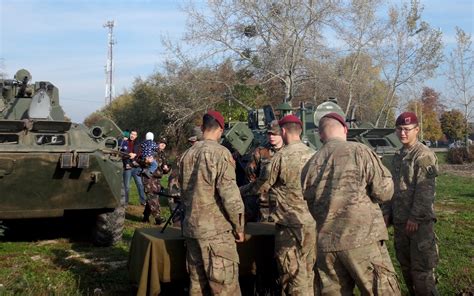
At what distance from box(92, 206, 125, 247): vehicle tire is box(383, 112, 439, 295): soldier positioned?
4109 millimetres

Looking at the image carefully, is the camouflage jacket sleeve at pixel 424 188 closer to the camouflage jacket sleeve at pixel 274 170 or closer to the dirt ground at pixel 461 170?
the camouflage jacket sleeve at pixel 274 170

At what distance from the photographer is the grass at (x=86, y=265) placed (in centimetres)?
547

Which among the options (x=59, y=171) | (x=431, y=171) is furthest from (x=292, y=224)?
(x=59, y=171)

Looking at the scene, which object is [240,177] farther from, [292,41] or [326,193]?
[292,41]

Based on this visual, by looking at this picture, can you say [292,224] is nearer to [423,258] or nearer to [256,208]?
[423,258]

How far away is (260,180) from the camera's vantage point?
5.09 m

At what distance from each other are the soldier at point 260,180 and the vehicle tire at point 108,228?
251 centimetres

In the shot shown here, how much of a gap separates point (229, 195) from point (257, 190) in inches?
32.2

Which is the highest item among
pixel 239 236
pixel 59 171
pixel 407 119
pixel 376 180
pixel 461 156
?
pixel 461 156

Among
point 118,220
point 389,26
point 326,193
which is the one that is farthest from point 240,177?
point 389,26

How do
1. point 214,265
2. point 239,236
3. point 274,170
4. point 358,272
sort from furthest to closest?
point 274,170
point 239,236
point 214,265
point 358,272

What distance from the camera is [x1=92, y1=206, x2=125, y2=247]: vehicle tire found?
7.99 m

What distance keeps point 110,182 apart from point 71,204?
0.58m

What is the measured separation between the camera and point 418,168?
199 inches
